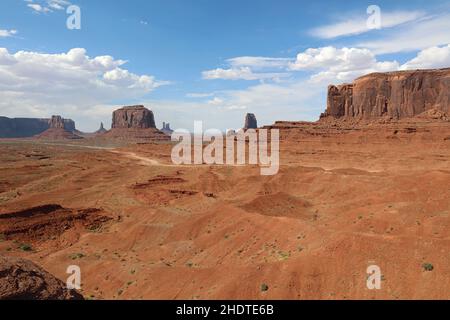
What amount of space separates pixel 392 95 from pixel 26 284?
4088 inches

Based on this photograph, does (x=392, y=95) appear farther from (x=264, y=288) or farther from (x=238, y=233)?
(x=264, y=288)

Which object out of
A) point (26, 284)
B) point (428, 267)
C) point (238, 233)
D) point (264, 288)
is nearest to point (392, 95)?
point (238, 233)

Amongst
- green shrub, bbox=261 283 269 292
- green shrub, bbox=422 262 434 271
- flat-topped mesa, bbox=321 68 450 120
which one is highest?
Result: flat-topped mesa, bbox=321 68 450 120

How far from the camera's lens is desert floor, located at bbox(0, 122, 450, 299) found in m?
15.8

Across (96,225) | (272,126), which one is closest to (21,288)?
(96,225)

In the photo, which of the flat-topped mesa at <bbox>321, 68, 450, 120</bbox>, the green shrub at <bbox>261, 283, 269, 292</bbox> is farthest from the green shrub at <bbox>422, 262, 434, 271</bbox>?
the flat-topped mesa at <bbox>321, 68, 450, 120</bbox>

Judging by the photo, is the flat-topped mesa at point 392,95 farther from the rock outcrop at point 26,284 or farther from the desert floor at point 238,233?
the rock outcrop at point 26,284

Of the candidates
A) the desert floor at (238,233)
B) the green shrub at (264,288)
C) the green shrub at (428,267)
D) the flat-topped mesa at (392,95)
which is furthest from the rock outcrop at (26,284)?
the flat-topped mesa at (392,95)

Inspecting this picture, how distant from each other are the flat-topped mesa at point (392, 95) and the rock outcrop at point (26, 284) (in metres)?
99.9

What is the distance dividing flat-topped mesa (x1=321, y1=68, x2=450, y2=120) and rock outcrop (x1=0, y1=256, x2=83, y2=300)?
9987 centimetres

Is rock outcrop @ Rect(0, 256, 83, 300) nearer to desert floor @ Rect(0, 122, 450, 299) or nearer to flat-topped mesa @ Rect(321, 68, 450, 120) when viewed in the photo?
desert floor @ Rect(0, 122, 450, 299)

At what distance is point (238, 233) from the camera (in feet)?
82.5

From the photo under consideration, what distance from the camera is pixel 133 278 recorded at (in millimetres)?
20047

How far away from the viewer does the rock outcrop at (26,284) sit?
38.5 ft
